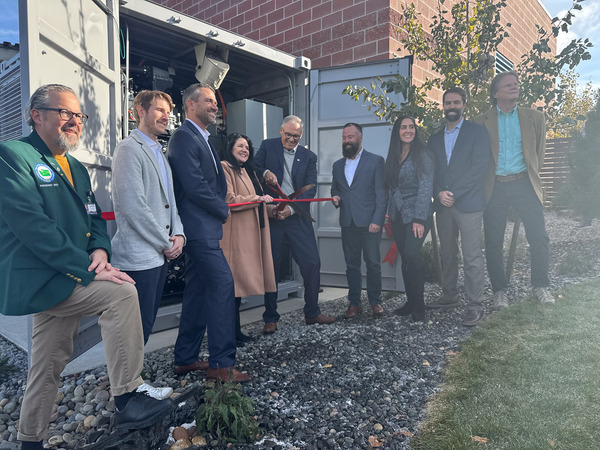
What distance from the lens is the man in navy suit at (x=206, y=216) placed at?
9.41 feet

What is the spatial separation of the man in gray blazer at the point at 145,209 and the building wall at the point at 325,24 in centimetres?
375

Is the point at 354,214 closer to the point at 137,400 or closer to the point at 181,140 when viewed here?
the point at 181,140

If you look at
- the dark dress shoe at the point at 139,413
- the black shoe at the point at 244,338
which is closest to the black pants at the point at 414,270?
the black shoe at the point at 244,338

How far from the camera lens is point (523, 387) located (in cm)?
271

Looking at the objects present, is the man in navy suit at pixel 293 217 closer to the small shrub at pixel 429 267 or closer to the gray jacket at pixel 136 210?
the gray jacket at pixel 136 210

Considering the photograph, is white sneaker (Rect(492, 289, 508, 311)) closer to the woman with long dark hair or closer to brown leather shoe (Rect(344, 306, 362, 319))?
the woman with long dark hair

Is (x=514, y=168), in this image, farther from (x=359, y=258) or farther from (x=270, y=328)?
(x=270, y=328)

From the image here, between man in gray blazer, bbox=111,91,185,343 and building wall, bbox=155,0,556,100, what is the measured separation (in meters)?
3.75

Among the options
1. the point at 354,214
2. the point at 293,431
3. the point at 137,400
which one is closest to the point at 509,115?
the point at 354,214

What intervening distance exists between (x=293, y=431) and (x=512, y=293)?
3469 millimetres

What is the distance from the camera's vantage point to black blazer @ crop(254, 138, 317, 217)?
4.33 meters

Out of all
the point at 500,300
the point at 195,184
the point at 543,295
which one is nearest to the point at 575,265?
the point at 543,295

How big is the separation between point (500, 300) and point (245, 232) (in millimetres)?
2600

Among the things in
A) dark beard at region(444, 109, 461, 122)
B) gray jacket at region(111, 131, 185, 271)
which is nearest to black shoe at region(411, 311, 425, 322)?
dark beard at region(444, 109, 461, 122)
